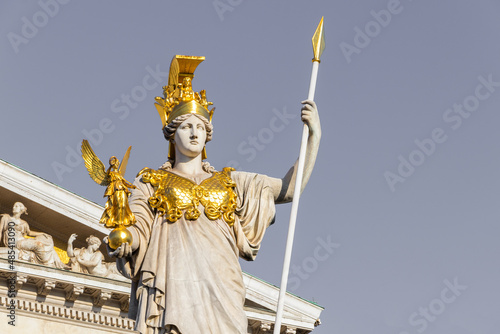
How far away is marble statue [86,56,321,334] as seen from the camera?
13602 millimetres

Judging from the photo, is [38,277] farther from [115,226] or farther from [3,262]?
[115,226]

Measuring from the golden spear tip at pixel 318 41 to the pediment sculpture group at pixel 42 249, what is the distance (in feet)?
61.6

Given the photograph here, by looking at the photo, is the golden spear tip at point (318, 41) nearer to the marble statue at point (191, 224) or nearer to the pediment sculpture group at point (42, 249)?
the marble statue at point (191, 224)

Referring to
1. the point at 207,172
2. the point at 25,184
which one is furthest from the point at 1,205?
the point at 207,172

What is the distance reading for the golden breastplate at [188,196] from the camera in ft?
46.2

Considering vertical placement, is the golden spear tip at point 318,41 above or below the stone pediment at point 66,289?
below

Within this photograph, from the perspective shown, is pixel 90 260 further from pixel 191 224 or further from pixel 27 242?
pixel 191 224

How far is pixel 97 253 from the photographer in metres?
33.9

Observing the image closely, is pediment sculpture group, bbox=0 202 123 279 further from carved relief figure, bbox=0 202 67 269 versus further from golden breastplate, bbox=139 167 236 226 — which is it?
golden breastplate, bbox=139 167 236 226

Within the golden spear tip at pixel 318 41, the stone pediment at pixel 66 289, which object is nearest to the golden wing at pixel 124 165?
the golden spear tip at pixel 318 41

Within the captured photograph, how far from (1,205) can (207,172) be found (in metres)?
19.7

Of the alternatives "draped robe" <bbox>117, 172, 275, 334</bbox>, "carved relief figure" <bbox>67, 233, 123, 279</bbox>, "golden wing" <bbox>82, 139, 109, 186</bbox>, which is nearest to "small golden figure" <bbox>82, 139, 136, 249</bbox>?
"golden wing" <bbox>82, 139, 109, 186</bbox>

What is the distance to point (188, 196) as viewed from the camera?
1416 centimetres

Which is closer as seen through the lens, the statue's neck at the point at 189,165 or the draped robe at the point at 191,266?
the draped robe at the point at 191,266
